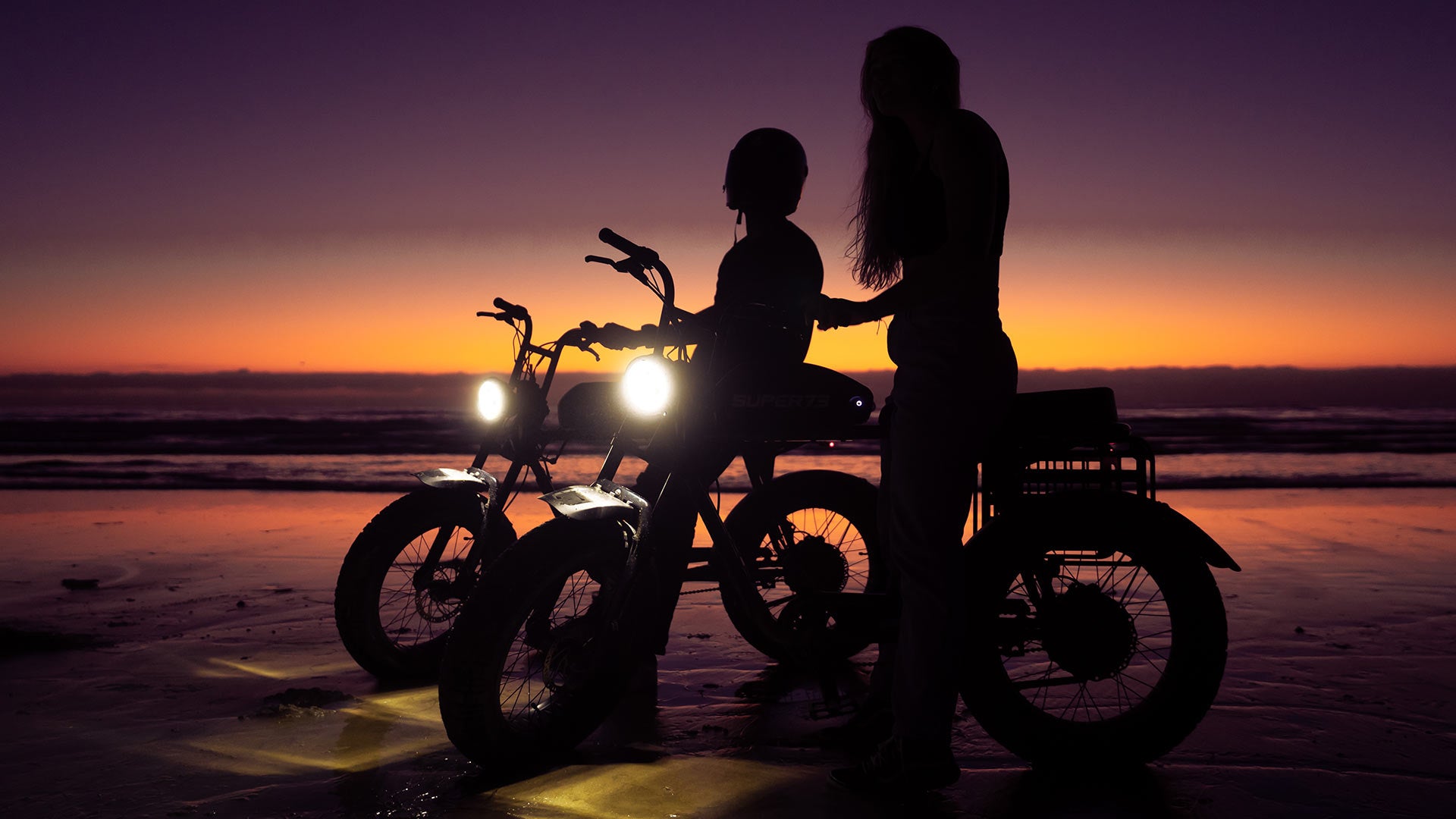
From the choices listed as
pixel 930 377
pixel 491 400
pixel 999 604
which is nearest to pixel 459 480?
pixel 491 400

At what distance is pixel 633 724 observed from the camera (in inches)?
137

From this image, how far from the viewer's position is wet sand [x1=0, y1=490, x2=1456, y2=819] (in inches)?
107

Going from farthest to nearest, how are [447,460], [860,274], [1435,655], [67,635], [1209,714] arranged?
[447,460]
[67,635]
[1435,655]
[1209,714]
[860,274]

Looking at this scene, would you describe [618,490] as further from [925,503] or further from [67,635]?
[67,635]

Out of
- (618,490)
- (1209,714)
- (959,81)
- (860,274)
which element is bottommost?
(1209,714)

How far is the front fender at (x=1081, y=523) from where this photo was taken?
2.91 m

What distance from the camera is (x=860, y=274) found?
3135mm

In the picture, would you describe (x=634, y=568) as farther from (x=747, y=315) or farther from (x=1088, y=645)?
(x=1088, y=645)

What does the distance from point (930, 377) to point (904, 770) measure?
1236mm

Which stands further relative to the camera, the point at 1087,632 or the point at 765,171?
the point at 765,171

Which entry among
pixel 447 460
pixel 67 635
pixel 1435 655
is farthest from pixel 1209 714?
pixel 447 460

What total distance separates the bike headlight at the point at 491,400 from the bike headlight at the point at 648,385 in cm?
113

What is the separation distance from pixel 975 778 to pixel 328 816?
2077mm

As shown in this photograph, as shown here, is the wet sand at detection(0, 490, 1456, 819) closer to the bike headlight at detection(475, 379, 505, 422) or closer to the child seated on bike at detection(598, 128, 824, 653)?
the child seated on bike at detection(598, 128, 824, 653)
